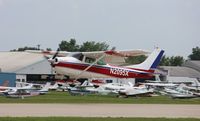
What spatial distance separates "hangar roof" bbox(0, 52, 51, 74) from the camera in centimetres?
8412

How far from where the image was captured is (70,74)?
160ft

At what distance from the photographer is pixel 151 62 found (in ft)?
188

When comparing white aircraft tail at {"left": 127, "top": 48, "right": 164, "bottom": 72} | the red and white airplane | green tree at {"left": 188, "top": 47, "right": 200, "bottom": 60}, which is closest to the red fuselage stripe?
the red and white airplane

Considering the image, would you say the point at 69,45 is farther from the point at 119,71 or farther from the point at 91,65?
the point at 91,65

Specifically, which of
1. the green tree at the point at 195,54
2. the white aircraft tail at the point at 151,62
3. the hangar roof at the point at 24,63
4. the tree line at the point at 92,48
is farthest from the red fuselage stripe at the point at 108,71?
the green tree at the point at 195,54

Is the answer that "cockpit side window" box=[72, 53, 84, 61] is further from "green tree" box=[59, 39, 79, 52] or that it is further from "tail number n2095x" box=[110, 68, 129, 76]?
"green tree" box=[59, 39, 79, 52]

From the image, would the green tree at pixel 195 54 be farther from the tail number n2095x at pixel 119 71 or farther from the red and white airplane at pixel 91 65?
the tail number n2095x at pixel 119 71

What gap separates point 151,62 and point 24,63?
34.1 m

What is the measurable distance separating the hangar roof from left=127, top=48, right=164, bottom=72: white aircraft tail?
29.1 m

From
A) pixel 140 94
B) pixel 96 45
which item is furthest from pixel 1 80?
pixel 96 45

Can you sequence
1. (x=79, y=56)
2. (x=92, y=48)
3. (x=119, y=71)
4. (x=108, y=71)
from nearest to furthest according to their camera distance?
1. (x=79, y=56)
2. (x=108, y=71)
3. (x=119, y=71)
4. (x=92, y=48)

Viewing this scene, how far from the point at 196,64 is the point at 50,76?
52.1 meters

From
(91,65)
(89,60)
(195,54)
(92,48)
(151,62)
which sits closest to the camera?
(91,65)

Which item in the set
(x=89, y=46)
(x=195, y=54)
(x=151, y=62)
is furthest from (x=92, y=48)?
(x=151, y=62)
